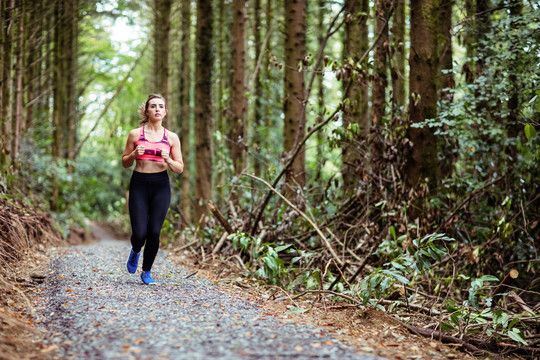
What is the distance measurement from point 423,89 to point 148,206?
15.0 ft

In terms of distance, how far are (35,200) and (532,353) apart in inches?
423

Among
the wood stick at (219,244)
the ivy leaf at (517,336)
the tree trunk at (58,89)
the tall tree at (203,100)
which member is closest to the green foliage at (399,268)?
the ivy leaf at (517,336)

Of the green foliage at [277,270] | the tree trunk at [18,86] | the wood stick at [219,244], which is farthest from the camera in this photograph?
the tree trunk at [18,86]

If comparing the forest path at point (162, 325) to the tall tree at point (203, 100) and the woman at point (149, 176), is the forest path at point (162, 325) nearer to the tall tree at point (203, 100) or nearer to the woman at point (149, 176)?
the woman at point (149, 176)

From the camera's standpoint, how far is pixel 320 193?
25.9ft

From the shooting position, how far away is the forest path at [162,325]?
2893 mm

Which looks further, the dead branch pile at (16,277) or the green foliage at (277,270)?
the green foliage at (277,270)

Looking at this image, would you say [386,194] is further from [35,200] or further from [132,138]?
[35,200]

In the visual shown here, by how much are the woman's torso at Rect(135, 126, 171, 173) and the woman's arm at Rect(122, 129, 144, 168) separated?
5 centimetres

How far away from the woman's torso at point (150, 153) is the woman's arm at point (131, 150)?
53 millimetres

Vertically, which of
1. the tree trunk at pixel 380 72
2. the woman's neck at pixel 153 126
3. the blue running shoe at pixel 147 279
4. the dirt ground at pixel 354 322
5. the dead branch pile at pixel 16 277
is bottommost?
the dirt ground at pixel 354 322

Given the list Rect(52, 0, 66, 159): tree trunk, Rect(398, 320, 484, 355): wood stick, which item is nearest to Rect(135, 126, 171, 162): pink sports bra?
Rect(398, 320, 484, 355): wood stick

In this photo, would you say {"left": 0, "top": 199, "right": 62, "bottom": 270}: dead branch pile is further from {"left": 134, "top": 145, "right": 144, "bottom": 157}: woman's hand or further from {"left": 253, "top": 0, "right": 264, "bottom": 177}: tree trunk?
{"left": 253, "top": 0, "right": 264, "bottom": 177}: tree trunk

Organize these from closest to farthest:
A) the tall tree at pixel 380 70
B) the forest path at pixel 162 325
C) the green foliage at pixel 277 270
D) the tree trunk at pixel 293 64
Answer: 1. the forest path at pixel 162 325
2. the green foliage at pixel 277 270
3. the tall tree at pixel 380 70
4. the tree trunk at pixel 293 64
